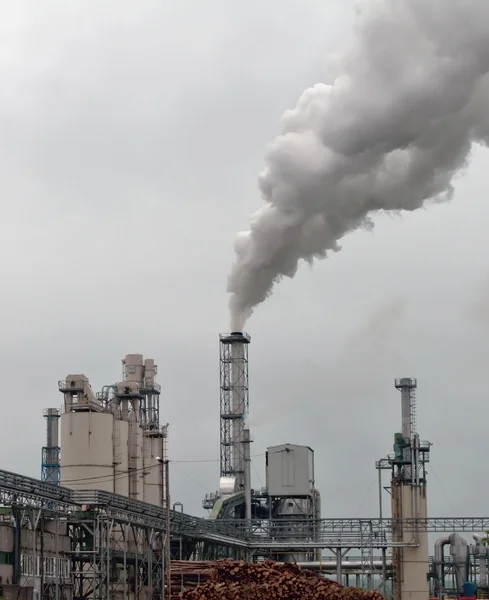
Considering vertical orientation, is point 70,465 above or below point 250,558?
above

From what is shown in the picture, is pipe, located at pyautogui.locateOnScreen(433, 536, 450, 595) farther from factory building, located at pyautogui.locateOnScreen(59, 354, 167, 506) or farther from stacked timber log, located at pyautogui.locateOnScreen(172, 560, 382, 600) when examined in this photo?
stacked timber log, located at pyautogui.locateOnScreen(172, 560, 382, 600)

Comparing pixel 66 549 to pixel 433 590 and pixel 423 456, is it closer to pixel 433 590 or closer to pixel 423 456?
pixel 423 456

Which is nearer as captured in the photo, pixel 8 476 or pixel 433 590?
pixel 8 476

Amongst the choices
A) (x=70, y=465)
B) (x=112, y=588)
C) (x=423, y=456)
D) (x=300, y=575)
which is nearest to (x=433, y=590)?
(x=423, y=456)

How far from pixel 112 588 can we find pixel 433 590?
41934mm

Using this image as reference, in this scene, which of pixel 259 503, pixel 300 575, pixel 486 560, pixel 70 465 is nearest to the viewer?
pixel 300 575

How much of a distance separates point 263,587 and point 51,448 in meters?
66.3

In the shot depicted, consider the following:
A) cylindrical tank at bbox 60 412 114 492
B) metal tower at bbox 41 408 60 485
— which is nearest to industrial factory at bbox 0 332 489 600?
cylindrical tank at bbox 60 412 114 492

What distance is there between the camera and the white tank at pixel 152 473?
72.4 meters

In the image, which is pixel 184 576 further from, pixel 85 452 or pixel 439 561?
pixel 439 561

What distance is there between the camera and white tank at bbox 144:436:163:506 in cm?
7238

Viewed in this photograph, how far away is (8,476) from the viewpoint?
4281 cm

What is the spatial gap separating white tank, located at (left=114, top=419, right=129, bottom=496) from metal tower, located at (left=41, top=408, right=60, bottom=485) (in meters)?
37.7

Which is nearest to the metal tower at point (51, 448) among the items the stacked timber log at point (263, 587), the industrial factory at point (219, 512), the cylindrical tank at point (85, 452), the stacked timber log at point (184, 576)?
the industrial factory at point (219, 512)
